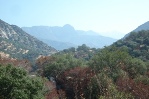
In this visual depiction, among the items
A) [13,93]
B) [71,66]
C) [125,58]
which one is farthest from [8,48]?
[13,93]

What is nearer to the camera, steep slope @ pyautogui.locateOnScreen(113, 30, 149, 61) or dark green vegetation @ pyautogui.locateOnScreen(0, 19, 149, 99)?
dark green vegetation @ pyautogui.locateOnScreen(0, 19, 149, 99)

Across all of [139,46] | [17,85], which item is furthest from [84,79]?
[139,46]

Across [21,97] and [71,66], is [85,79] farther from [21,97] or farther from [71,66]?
[21,97]

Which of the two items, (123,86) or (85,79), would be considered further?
(85,79)

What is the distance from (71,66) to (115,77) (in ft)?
64.1

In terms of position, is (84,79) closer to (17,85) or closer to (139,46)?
(17,85)

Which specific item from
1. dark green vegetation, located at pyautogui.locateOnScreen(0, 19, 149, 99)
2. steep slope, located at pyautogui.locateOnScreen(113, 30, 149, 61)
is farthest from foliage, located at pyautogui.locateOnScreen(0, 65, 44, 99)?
steep slope, located at pyautogui.locateOnScreen(113, 30, 149, 61)

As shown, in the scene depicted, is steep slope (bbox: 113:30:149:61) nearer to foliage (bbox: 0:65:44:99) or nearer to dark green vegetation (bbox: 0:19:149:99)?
dark green vegetation (bbox: 0:19:149:99)

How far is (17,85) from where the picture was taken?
3325 cm

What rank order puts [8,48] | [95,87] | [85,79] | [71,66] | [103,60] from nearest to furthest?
[95,87]
[85,79]
[103,60]
[71,66]
[8,48]

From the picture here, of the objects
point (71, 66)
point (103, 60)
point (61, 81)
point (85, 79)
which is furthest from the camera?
point (71, 66)

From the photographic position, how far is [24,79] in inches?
1358

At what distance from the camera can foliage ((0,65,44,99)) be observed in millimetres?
32812

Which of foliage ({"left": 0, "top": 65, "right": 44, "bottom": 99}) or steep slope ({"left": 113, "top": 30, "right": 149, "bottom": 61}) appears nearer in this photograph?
foliage ({"left": 0, "top": 65, "right": 44, "bottom": 99})
